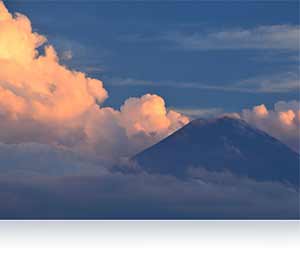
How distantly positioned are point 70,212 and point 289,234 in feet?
15.0

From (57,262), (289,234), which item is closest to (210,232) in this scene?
(289,234)

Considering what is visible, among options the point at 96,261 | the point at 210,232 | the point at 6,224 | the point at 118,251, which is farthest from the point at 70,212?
the point at 96,261

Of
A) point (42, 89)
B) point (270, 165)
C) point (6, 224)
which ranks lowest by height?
point (6, 224)

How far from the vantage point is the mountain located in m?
14.1

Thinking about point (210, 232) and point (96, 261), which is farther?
point (210, 232)

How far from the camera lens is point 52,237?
10.5 meters

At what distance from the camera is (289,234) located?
11180 mm

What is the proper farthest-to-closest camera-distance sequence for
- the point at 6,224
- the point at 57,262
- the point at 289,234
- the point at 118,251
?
the point at 6,224
the point at 289,234
the point at 118,251
the point at 57,262

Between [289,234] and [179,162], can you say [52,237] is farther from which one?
[179,162]

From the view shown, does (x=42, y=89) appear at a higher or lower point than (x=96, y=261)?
higher

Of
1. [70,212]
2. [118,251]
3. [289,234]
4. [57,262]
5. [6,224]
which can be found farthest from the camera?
[70,212]

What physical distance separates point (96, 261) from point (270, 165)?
23.6 ft

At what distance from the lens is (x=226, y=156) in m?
14.3

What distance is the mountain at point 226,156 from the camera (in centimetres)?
1407
